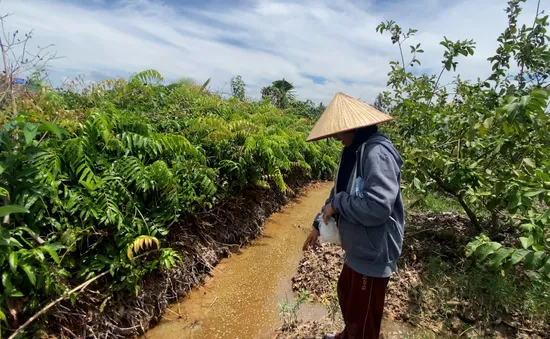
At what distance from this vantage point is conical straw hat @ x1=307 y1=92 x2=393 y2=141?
2131 mm

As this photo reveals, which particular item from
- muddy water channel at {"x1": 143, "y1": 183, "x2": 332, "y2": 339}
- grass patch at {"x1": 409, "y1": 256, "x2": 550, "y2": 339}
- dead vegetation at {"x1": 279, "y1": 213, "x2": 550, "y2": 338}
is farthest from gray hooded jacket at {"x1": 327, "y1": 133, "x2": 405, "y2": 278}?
muddy water channel at {"x1": 143, "y1": 183, "x2": 332, "y2": 339}

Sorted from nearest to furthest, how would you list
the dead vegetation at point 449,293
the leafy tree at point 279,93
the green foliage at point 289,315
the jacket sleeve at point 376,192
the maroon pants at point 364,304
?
the jacket sleeve at point 376,192, the maroon pants at point 364,304, the dead vegetation at point 449,293, the green foliage at point 289,315, the leafy tree at point 279,93

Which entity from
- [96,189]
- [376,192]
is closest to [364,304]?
[376,192]

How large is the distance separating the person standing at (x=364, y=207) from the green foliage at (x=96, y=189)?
6.02 feet

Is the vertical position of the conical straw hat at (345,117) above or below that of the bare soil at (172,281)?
above

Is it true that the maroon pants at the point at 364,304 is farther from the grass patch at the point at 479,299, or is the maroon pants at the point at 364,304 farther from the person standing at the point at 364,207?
the grass patch at the point at 479,299

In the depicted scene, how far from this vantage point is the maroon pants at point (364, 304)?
2.16m

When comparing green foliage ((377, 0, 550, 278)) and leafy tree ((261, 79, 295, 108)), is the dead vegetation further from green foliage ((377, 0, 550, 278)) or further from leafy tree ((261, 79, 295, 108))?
leafy tree ((261, 79, 295, 108))

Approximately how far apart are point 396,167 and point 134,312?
261 centimetres

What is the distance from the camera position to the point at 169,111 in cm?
538

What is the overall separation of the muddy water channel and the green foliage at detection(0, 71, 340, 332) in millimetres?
519

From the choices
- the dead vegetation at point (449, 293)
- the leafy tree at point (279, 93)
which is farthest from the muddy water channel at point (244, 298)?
the leafy tree at point (279, 93)

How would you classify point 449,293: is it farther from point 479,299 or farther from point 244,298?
point 244,298

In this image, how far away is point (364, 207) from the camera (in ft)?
6.31
